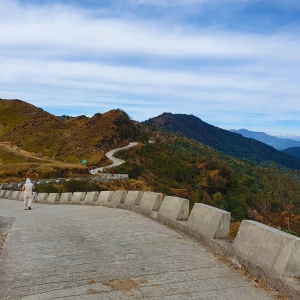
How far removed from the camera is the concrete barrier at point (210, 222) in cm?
662

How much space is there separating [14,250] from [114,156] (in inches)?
2505

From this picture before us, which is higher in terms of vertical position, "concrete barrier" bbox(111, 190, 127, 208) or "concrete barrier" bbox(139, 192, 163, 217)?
"concrete barrier" bbox(139, 192, 163, 217)

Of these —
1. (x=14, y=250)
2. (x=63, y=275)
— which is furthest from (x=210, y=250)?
(x=14, y=250)

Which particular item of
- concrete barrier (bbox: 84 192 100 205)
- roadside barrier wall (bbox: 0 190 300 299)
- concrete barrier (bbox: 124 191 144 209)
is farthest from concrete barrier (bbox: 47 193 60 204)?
roadside barrier wall (bbox: 0 190 300 299)

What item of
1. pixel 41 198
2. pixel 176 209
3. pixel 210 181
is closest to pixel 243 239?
pixel 176 209

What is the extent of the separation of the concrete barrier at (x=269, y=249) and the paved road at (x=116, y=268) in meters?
0.28

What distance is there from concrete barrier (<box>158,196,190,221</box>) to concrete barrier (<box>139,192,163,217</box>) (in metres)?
0.82

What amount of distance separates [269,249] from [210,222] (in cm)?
188

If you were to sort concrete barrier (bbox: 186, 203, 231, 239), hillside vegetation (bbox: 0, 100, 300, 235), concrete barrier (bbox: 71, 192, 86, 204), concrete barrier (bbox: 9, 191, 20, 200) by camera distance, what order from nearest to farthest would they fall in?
1. concrete barrier (bbox: 186, 203, 231, 239)
2. concrete barrier (bbox: 71, 192, 86, 204)
3. concrete barrier (bbox: 9, 191, 20, 200)
4. hillside vegetation (bbox: 0, 100, 300, 235)

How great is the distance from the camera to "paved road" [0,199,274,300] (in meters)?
4.62

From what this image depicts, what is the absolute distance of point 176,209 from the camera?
870 centimetres

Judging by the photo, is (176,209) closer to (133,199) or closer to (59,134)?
(133,199)

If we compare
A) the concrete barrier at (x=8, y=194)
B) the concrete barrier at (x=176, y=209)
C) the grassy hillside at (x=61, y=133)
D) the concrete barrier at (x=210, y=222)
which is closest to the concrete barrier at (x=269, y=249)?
the concrete barrier at (x=210, y=222)

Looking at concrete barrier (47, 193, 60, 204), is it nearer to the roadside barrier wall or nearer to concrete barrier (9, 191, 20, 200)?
concrete barrier (9, 191, 20, 200)
